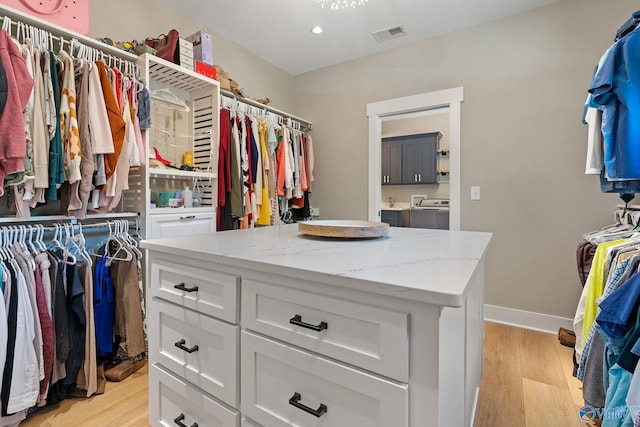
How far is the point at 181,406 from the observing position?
109cm

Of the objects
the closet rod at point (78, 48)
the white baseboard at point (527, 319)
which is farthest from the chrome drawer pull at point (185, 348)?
the white baseboard at point (527, 319)

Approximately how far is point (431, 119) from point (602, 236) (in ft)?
15.4

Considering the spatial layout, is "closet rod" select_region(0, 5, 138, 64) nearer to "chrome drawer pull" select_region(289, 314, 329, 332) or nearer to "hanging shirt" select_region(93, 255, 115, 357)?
"hanging shirt" select_region(93, 255, 115, 357)

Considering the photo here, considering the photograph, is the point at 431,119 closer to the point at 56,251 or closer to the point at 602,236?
the point at 602,236

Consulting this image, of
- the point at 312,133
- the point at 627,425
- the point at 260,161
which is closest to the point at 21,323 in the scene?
the point at 260,161

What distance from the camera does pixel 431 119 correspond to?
5.96 m

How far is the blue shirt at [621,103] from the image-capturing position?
4.58ft

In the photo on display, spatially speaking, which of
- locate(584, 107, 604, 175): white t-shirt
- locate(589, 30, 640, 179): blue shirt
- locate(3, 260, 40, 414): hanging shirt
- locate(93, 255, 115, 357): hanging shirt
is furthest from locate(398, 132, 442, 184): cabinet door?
locate(3, 260, 40, 414): hanging shirt

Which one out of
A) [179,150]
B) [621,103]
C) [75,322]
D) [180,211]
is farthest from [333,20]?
[75,322]

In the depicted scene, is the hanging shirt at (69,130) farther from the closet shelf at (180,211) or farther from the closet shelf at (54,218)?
the closet shelf at (180,211)

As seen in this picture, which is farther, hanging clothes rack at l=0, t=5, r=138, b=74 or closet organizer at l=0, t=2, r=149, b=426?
hanging clothes rack at l=0, t=5, r=138, b=74

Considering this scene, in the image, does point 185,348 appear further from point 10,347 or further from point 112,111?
point 112,111

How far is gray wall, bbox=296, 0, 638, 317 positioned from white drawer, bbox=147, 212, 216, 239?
2.28 metres

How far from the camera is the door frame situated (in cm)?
296
